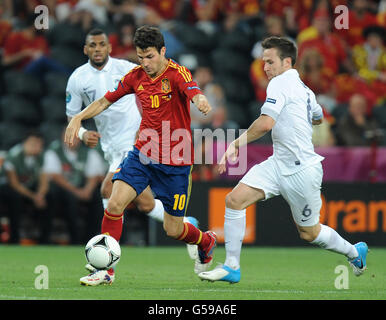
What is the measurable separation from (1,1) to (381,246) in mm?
9115

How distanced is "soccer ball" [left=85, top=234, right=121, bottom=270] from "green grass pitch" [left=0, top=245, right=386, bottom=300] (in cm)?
23

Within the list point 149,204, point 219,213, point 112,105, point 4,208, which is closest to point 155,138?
point 149,204

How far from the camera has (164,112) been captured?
309 inches

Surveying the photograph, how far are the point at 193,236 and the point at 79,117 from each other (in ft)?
5.34

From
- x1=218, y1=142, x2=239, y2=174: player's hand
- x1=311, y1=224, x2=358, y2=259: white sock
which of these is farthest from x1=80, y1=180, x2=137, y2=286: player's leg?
x1=311, y1=224, x2=358, y2=259: white sock

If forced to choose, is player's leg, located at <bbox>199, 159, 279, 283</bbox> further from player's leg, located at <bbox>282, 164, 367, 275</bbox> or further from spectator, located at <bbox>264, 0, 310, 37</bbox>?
spectator, located at <bbox>264, 0, 310, 37</bbox>

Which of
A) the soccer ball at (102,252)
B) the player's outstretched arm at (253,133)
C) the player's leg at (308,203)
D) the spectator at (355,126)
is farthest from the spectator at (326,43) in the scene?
the soccer ball at (102,252)

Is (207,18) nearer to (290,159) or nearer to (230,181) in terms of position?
(230,181)

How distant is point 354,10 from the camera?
649 inches

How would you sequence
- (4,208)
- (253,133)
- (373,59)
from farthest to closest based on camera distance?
(373,59) < (4,208) < (253,133)

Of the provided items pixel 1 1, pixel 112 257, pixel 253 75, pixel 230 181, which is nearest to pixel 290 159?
pixel 112 257

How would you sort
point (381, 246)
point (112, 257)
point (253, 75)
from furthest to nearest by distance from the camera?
point (253, 75)
point (381, 246)
point (112, 257)

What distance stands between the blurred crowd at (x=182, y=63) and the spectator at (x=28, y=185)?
0.02 metres

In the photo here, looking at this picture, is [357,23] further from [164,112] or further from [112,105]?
[164,112]
